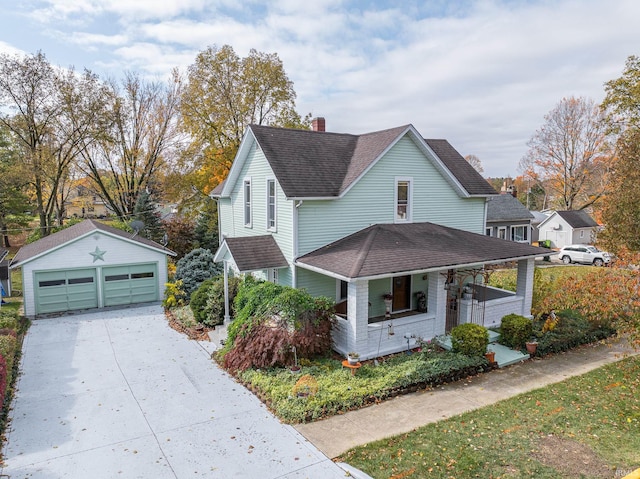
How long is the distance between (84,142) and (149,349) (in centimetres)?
2518

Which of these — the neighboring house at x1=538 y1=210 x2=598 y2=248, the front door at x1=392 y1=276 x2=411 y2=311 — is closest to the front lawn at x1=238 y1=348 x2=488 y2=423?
the front door at x1=392 y1=276 x2=411 y2=311

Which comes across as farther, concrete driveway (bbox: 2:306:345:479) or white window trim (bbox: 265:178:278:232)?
white window trim (bbox: 265:178:278:232)

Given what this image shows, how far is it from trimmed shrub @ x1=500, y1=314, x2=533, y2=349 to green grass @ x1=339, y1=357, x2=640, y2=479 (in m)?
2.82

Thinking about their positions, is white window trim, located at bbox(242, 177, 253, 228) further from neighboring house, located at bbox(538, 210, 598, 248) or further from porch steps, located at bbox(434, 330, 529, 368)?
neighboring house, located at bbox(538, 210, 598, 248)

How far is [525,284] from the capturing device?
15781 millimetres

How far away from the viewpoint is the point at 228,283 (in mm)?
16109

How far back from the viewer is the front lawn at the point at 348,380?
972 centimetres

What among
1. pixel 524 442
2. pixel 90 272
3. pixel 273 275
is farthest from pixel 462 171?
pixel 90 272

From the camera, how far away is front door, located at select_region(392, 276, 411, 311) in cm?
1609

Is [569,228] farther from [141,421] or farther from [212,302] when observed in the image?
[141,421]

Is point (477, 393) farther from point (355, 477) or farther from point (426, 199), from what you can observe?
point (426, 199)

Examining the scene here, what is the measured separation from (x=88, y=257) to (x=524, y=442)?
1797 centimetres

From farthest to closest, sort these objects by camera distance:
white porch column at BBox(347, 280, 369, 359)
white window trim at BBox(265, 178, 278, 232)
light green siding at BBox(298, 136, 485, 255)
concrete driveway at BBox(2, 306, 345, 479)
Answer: white window trim at BBox(265, 178, 278, 232), light green siding at BBox(298, 136, 485, 255), white porch column at BBox(347, 280, 369, 359), concrete driveway at BBox(2, 306, 345, 479)

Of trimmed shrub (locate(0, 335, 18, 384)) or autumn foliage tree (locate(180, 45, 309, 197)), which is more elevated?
autumn foliage tree (locate(180, 45, 309, 197))
